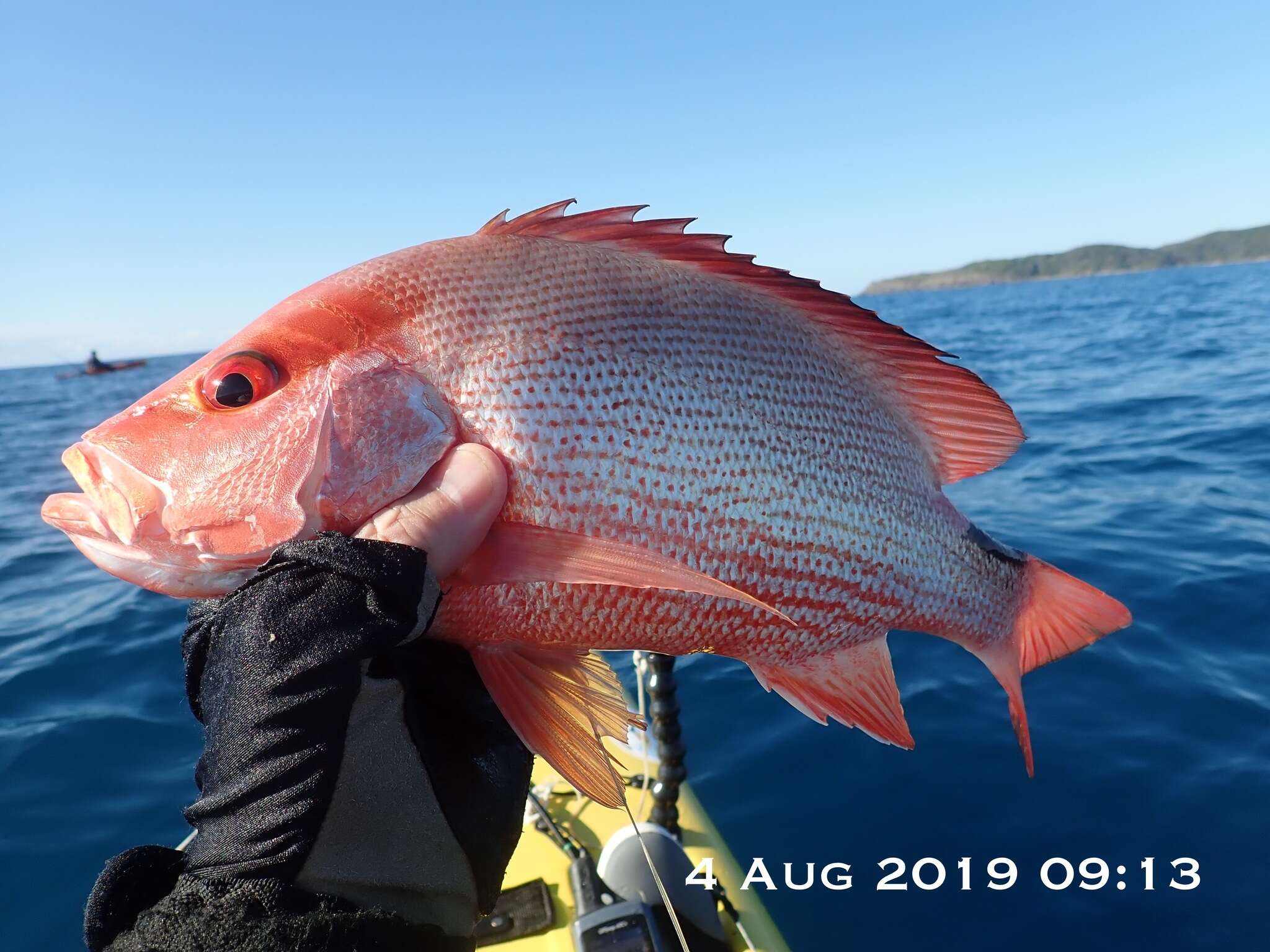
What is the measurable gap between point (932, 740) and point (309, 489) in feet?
14.0

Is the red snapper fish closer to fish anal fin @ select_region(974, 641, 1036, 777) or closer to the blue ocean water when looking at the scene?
fish anal fin @ select_region(974, 641, 1036, 777)

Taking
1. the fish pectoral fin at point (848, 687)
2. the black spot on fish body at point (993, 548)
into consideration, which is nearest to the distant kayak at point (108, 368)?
the fish pectoral fin at point (848, 687)

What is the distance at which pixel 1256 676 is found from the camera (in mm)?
4609

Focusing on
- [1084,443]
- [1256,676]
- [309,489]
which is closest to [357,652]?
[309,489]

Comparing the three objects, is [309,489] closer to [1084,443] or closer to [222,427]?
[222,427]

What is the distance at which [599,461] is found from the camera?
1581 mm

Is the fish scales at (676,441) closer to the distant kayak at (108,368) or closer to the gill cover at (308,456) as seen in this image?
the gill cover at (308,456)

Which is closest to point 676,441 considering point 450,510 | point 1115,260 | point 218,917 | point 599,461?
point 599,461

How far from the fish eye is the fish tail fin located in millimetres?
2007

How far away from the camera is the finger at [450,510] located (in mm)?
1461

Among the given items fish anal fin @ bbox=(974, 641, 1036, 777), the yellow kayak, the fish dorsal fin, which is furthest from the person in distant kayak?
fish anal fin @ bbox=(974, 641, 1036, 777)

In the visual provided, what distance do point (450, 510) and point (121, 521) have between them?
2.04 feet

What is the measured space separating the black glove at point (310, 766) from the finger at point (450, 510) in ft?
0.17

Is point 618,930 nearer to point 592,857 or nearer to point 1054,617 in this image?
point 592,857
